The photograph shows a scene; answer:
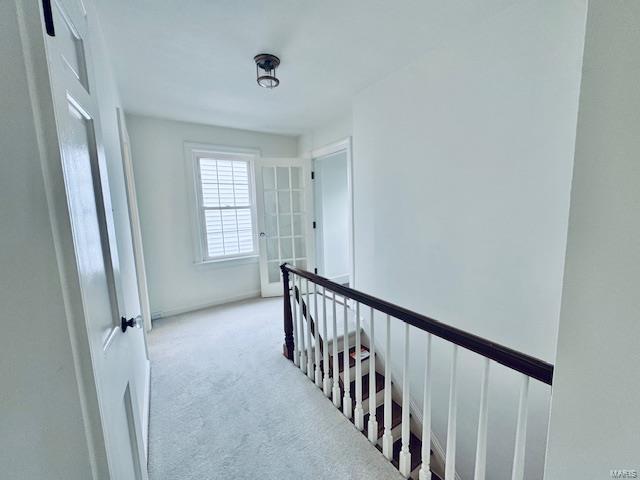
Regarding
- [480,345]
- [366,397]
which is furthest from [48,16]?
[366,397]

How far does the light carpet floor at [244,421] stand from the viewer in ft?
4.59

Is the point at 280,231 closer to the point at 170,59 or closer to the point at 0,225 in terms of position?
the point at 170,59

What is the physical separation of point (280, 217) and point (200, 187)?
120cm

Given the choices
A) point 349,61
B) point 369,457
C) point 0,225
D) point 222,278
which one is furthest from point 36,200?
point 222,278

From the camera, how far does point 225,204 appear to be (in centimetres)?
381

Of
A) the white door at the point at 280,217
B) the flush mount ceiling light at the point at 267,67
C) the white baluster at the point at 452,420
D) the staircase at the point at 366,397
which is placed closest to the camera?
the white baluster at the point at 452,420

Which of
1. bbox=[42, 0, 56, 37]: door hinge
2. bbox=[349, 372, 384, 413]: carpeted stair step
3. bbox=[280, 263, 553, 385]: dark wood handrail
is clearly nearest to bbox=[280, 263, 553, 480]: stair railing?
bbox=[280, 263, 553, 385]: dark wood handrail

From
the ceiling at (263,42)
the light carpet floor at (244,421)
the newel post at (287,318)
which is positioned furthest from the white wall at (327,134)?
the light carpet floor at (244,421)

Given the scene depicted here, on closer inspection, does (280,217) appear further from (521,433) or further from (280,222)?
(521,433)

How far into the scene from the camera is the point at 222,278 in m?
3.84

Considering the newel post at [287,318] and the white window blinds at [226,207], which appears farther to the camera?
the white window blinds at [226,207]

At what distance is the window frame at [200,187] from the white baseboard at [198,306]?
0.56 m

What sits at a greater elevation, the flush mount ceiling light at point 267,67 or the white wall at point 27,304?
the flush mount ceiling light at point 267,67

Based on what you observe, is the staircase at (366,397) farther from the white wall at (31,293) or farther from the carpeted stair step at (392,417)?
the white wall at (31,293)
